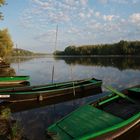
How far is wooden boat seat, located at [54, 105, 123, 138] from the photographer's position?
853 centimetres

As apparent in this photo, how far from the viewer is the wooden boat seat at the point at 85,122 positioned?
8531 millimetres

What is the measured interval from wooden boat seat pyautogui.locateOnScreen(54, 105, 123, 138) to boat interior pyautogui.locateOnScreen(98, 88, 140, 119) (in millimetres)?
1590

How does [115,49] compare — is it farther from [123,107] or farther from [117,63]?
[123,107]

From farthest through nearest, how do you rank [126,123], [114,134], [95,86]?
1. [95,86]
2. [126,123]
3. [114,134]

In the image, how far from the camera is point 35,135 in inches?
386

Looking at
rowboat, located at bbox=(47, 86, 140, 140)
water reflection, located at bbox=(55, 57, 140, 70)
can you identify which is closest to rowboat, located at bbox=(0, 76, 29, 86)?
rowboat, located at bbox=(47, 86, 140, 140)

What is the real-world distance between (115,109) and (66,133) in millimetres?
4398

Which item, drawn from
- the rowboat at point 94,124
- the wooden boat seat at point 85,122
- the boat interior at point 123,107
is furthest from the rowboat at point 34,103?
the wooden boat seat at point 85,122

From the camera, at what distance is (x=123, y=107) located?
39.4ft

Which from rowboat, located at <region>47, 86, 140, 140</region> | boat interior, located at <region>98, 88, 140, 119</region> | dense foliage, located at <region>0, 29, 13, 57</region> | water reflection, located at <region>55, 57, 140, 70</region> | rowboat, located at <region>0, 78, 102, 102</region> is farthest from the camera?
dense foliage, located at <region>0, 29, 13, 57</region>

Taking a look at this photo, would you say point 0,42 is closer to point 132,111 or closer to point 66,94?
point 66,94

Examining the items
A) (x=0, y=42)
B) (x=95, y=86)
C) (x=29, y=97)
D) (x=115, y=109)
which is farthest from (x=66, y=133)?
(x=0, y=42)

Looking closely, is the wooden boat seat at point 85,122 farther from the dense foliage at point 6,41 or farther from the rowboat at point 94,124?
the dense foliage at point 6,41

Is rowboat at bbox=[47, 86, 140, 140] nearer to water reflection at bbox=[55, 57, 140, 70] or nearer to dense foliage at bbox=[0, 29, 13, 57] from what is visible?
water reflection at bbox=[55, 57, 140, 70]
